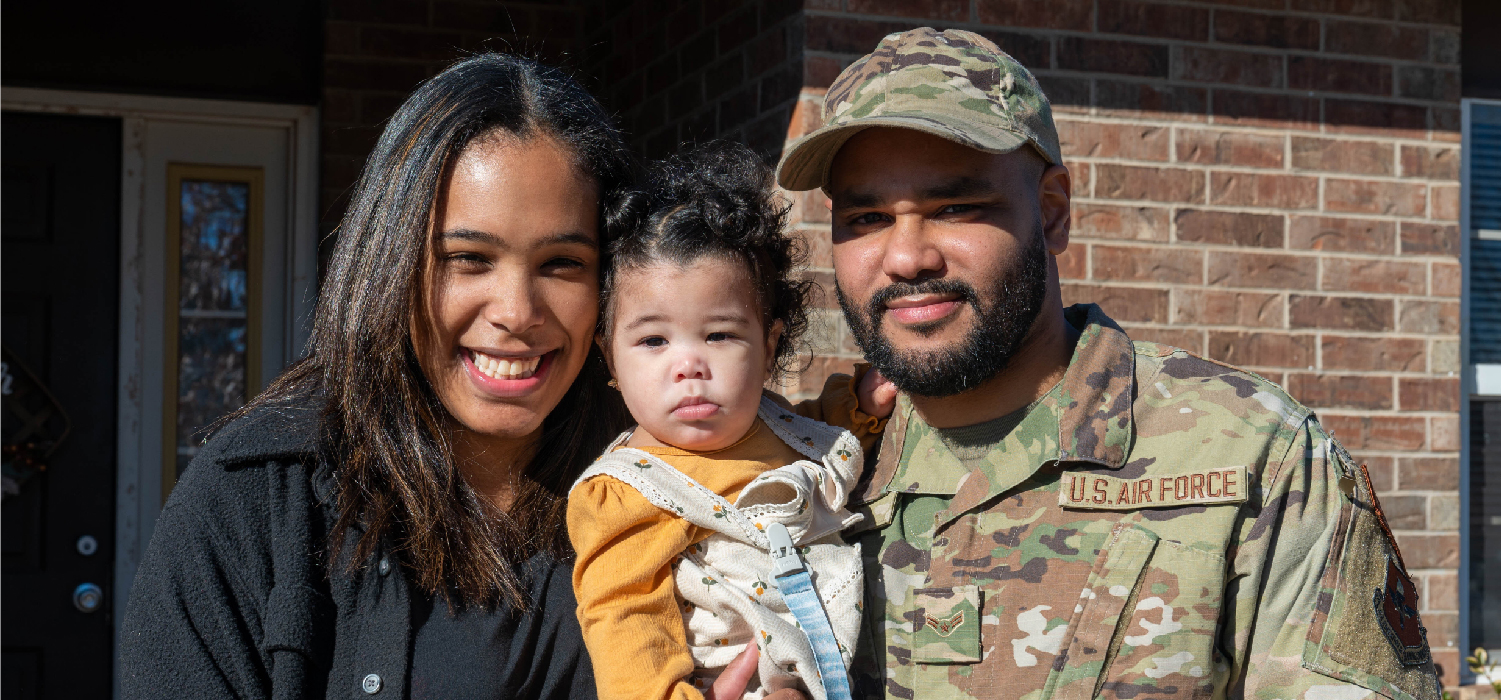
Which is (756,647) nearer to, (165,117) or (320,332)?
(320,332)

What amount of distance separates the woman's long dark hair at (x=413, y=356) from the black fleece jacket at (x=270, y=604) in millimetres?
49

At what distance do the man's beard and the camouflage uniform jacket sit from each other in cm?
12

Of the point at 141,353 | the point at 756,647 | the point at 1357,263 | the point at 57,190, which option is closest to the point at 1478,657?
the point at 1357,263

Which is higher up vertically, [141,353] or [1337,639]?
[141,353]

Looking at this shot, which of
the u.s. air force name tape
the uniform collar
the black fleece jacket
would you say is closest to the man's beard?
the uniform collar

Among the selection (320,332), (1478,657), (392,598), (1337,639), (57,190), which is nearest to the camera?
(1337,639)

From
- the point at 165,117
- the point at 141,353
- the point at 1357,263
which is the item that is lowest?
the point at 141,353

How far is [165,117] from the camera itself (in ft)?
16.1

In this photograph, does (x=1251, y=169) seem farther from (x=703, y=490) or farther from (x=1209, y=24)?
(x=703, y=490)

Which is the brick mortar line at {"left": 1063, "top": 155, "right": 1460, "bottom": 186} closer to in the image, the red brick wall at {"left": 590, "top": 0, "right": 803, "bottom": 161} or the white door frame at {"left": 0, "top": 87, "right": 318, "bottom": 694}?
the red brick wall at {"left": 590, "top": 0, "right": 803, "bottom": 161}

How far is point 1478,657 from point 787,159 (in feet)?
10.1

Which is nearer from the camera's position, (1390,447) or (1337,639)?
(1337,639)

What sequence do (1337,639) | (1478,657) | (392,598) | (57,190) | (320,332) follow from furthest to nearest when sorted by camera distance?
(57,190) < (1478,657) < (320,332) < (392,598) < (1337,639)

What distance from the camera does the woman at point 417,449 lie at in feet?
6.01
